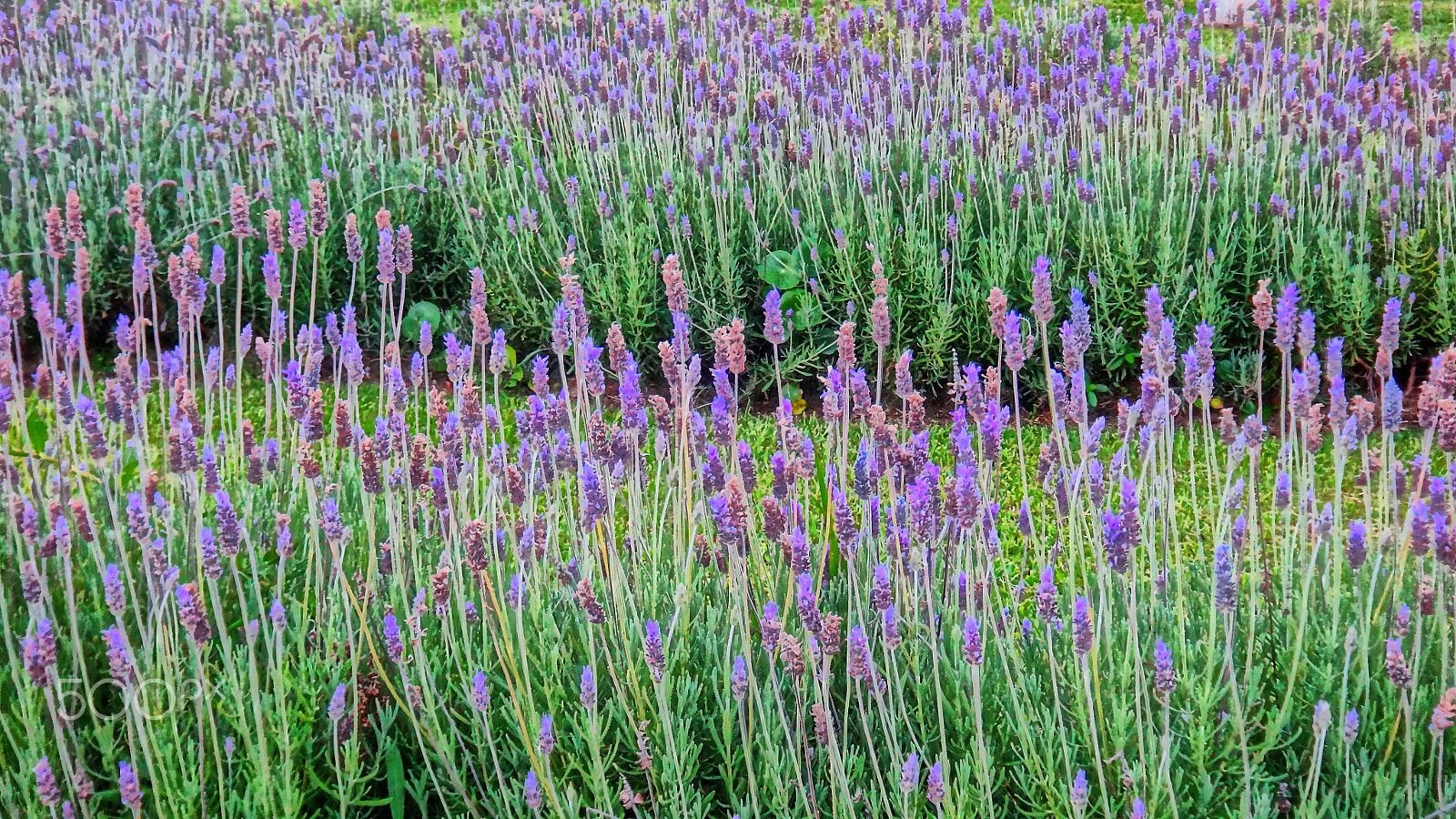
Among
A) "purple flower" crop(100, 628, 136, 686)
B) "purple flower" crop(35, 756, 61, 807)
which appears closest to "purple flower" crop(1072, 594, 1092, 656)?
"purple flower" crop(100, 628, 136, 686)

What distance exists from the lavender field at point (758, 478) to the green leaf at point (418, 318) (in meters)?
0.15

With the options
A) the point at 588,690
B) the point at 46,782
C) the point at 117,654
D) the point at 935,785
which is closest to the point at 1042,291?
the point at 935,785

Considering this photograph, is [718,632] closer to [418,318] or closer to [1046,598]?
[1046,598]

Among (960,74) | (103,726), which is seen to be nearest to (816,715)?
(103,726)

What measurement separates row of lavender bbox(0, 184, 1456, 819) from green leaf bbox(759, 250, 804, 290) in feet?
6.76

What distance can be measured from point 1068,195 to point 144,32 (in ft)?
14.1

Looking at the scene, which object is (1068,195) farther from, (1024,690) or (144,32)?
(144,32)

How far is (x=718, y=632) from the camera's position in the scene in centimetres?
213

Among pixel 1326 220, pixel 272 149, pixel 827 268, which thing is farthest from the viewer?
pixel 272 149

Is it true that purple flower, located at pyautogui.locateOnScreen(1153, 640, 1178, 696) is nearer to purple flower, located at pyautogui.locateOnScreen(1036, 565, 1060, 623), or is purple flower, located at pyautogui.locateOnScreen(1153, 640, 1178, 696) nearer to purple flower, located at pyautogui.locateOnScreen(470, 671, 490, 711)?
purple flower, located at pyautogui.locateOnScreen(1036, 565, 1060, 623)

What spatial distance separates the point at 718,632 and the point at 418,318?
271 cm

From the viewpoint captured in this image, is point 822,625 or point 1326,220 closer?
point 822,625

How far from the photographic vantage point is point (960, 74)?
17.6 feet

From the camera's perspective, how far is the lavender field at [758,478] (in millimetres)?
1754
